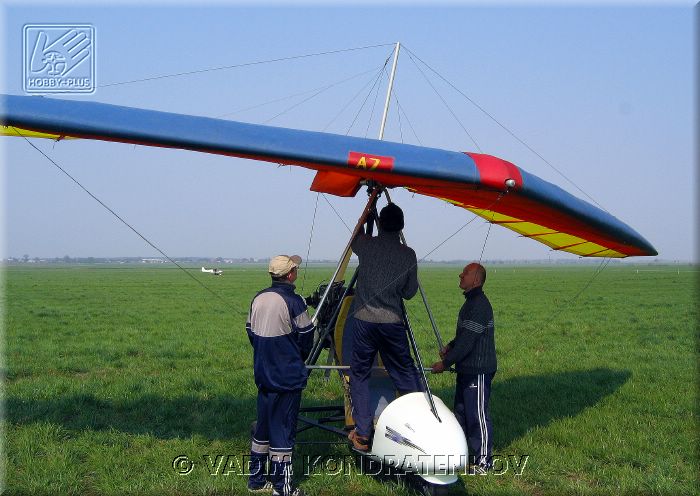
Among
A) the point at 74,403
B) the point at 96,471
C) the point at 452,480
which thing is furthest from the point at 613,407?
the point at 74,403

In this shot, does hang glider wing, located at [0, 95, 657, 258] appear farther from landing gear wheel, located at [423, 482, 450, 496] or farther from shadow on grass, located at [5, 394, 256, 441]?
shadow on grass, located at [5, 394, 256, 441]

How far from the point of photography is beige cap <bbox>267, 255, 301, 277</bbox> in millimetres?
5098

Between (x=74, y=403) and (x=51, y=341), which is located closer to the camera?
(x=74, y=403)

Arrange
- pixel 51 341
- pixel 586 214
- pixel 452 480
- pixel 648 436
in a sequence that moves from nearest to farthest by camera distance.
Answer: pixel 452 480 → pixel 586 214 → pixel 648 436 → pixel 51 341

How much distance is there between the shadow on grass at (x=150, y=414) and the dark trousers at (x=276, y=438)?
1358mm

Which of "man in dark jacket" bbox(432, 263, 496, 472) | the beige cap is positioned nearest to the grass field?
"man in dark jacket" bbox(432, 263, 496, 472)

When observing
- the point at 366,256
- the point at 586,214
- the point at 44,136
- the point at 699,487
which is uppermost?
the point at 44,136

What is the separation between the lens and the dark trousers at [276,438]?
16.3ft

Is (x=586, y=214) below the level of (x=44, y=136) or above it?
below

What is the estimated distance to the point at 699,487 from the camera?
5352 mm

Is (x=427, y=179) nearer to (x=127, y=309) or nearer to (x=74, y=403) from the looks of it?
(x=74, y=403)

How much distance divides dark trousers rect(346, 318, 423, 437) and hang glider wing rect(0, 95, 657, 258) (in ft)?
4.12

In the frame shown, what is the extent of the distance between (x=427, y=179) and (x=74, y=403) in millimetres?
5300

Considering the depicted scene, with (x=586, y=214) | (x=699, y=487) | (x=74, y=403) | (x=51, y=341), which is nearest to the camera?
(x=699, y=487)
